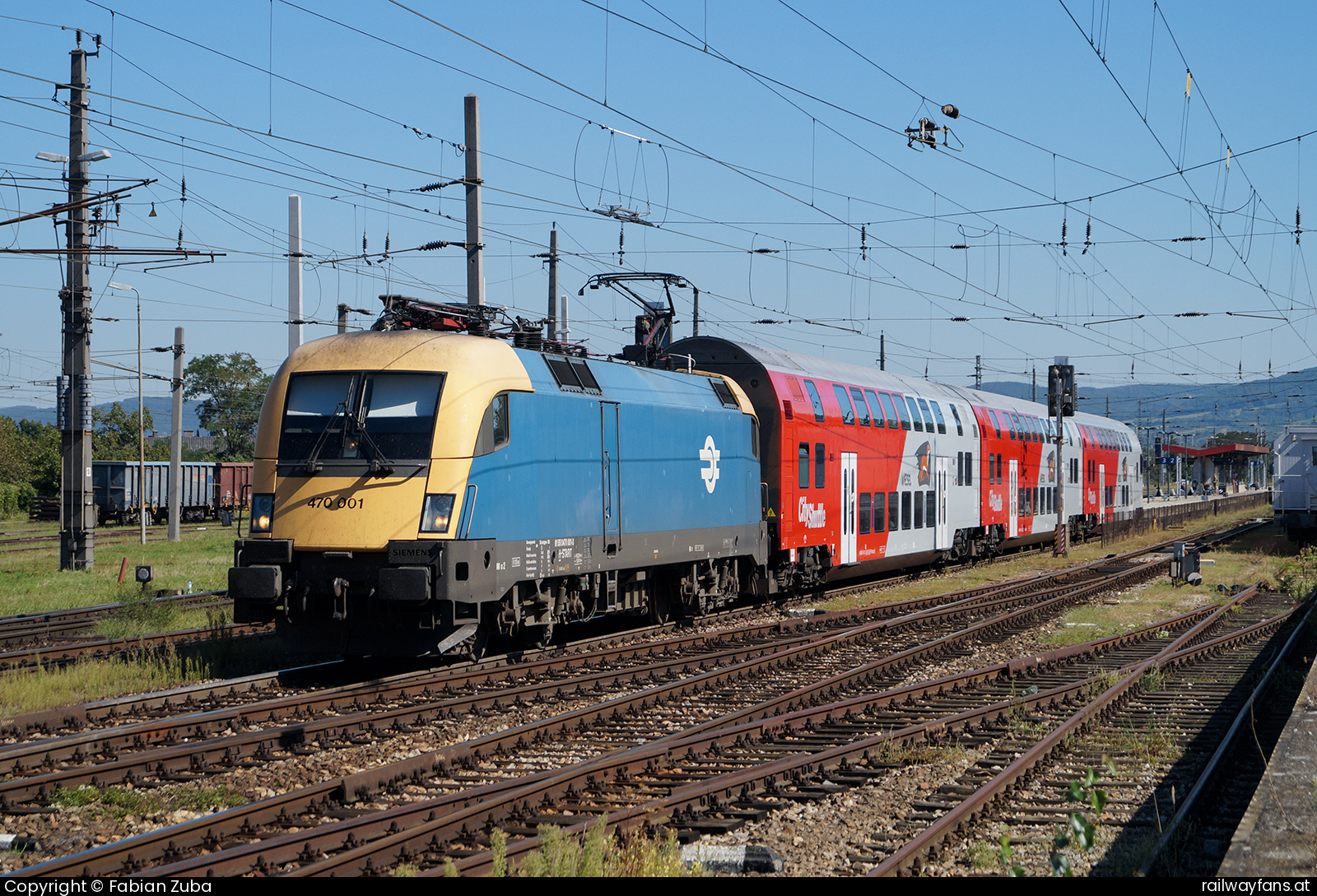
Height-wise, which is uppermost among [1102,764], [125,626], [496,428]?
[496,428]

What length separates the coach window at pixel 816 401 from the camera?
70.0 ft

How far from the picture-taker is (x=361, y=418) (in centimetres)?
1223

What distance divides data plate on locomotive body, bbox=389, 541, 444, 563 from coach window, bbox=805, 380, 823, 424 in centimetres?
1090

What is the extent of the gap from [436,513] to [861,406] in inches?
527

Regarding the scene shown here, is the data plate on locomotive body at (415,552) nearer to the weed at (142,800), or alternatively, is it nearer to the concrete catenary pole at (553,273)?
the weed at (142,800)

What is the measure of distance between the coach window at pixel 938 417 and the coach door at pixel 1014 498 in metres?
5.70

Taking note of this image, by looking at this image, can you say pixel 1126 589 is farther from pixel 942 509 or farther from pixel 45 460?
pixel 45 460

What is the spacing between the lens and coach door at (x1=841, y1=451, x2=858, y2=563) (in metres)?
22.3

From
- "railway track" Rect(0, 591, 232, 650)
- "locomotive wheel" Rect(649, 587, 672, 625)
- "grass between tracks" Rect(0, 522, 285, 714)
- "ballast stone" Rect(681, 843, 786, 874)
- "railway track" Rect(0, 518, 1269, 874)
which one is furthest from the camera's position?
"locomotive wheel" Rect(649, 587, 672, 625)

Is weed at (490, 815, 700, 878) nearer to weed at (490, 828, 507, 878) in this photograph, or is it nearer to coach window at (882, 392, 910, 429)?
weed at (490, 828, 507, 878)

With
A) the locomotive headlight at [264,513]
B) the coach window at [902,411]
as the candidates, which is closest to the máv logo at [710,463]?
the locomotive headlight at [264,513]

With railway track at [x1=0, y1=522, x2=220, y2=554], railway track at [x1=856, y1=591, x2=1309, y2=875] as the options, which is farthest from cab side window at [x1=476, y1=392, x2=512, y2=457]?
railway track at [x1=0, y1=522, x2=220, y2=554]

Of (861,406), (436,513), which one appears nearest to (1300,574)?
(861,406)
